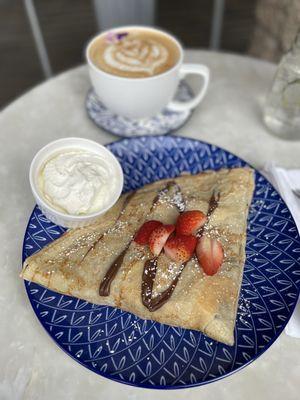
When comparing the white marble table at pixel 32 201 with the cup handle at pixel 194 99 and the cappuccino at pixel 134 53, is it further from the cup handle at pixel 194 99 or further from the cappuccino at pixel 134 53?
the cappuccino at pixel 134 53

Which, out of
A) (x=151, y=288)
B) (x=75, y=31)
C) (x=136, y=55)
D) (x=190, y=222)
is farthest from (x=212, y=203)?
(x=75, y=31)

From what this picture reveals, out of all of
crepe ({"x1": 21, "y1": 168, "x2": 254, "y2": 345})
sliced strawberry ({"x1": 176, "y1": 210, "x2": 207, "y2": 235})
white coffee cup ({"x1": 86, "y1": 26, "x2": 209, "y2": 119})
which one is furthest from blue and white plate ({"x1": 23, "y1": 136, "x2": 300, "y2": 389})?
white coffee cup ({"x1": 86, "y1": 26, "x2": 209, "y2": 119})

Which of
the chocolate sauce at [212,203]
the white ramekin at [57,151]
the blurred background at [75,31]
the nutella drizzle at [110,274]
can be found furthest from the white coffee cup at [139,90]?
the blurred background at [75,31]

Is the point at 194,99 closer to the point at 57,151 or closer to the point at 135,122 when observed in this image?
the point at 135,122

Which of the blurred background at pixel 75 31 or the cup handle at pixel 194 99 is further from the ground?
the cup handle at pixel 194 99

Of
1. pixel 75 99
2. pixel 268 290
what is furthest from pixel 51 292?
pixel 75 99

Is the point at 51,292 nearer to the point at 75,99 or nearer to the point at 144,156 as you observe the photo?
the point at 144,156
